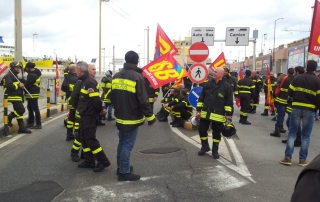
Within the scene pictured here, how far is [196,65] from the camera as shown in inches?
352

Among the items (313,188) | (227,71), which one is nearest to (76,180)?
(313,188)

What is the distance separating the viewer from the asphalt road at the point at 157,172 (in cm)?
452

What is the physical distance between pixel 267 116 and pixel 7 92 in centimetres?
1012

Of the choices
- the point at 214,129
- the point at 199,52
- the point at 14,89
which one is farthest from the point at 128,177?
the point at 199,52

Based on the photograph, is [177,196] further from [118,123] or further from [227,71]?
[227,71]

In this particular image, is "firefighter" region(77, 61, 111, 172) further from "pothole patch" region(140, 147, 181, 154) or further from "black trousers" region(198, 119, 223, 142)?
"black trousers" region(198, 119, 223, 142)

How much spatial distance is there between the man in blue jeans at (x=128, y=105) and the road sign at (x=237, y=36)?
1617 cm

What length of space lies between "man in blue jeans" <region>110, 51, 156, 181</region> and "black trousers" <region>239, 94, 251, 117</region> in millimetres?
6933

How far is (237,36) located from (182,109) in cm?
1185

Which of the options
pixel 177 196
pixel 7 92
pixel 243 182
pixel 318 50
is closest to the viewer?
pixel 177 196

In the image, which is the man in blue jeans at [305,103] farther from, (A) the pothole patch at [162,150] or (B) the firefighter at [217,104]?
(A) the pothole patch at [162,150]

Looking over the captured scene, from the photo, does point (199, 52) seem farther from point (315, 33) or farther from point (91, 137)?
point (91, 137)

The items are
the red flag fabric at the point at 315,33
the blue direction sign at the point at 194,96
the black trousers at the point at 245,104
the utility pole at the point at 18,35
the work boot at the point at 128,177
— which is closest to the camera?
the work boot at the point at 128,177

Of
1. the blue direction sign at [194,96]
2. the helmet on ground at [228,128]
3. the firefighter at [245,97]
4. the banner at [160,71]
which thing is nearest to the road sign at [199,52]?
the blue direction sign at [194,96]
